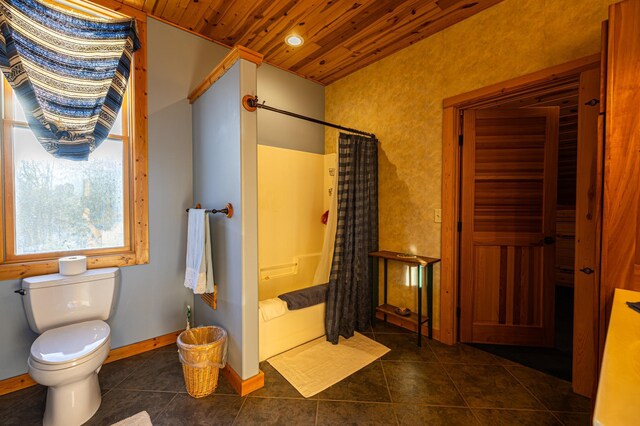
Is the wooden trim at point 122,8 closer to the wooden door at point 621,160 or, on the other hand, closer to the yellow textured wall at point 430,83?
the yellow textured wall at point 430,83

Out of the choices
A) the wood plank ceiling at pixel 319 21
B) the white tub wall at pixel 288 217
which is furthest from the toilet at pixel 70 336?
the wood plank ceiling at pixel 319 21

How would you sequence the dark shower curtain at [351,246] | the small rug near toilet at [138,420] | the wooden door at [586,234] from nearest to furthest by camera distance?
the small rug near toilet at [138,420] → the wooden door at [586,234] → the dark shower curtain at [351,246]

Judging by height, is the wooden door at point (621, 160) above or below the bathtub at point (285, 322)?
above

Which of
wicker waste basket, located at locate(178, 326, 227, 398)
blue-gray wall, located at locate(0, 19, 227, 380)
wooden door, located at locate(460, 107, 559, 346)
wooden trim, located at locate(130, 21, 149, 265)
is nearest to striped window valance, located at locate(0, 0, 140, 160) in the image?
wooden trim, located at locate(130, 21, 149, 265)

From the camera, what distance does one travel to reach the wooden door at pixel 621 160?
114 cm

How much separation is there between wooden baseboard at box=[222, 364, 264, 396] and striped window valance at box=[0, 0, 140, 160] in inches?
73.9

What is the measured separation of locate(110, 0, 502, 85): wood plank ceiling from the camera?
2068 millimetres

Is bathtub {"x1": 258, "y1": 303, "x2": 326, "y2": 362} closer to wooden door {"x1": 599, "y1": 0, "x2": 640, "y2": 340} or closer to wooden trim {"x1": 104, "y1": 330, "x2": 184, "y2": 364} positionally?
wooden trim {"x1": 104, "y1": 330, "x2": 184, "y2": 364}

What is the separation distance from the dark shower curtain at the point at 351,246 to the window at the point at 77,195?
160cm

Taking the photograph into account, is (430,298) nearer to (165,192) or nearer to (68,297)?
(165,192)

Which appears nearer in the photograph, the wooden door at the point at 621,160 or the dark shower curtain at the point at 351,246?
the wooden door at the point at 621,160

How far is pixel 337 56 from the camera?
279 cm

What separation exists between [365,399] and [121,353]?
1.87 m

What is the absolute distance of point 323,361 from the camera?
210cm
